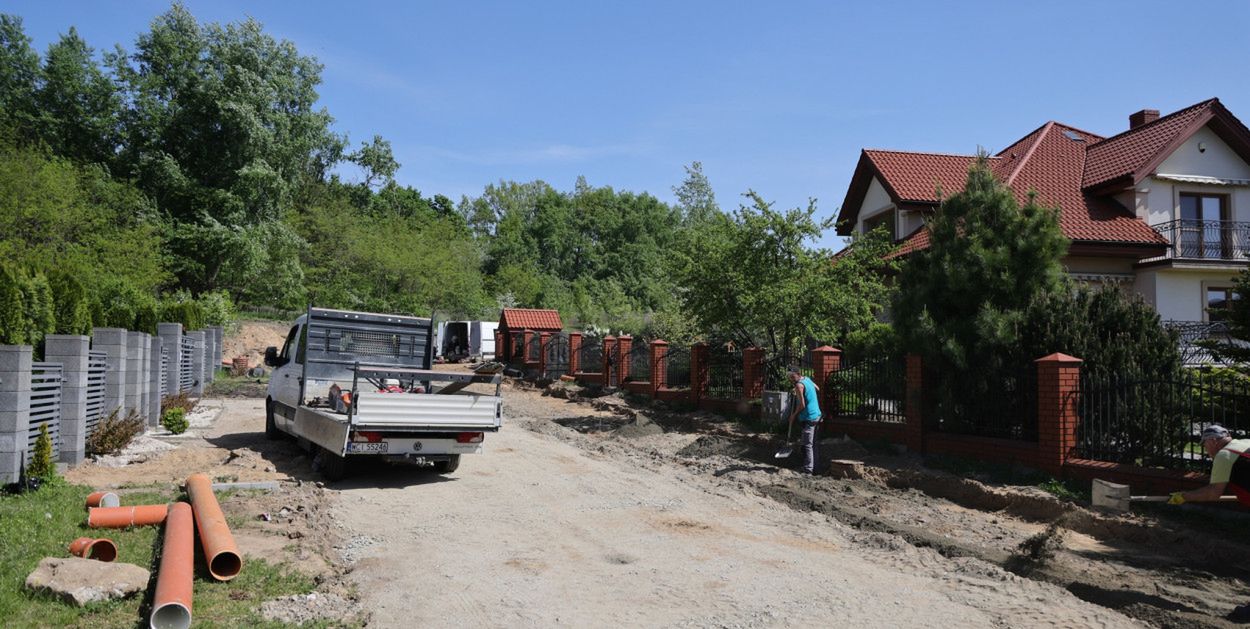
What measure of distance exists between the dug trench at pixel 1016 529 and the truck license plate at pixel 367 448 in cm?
480

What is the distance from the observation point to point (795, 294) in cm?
1641

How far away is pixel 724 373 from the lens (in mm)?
18609

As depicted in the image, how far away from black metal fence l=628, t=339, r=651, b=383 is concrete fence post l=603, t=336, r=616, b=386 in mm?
880

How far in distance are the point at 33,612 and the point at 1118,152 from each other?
2738cm

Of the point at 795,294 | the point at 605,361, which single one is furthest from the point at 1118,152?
the point at 605,361

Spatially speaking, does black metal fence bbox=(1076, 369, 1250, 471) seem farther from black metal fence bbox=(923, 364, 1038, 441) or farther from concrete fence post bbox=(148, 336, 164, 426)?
concrete fence post bbox=(148, 336, 164, 426)

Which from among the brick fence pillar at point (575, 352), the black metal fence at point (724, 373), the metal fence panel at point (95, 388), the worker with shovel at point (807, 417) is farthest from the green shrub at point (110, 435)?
the brick fence pillar at point (575, 352)

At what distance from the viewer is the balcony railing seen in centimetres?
2206

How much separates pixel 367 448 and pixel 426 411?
2.72ft

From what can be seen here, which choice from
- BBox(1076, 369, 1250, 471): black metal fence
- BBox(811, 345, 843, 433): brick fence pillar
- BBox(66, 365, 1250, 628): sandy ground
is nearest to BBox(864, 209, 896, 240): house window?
BBox(811, 345, 843, 433): brick fence pillar

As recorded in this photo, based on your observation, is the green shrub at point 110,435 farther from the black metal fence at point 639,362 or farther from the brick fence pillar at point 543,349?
the brick fence pillar at point 543,349

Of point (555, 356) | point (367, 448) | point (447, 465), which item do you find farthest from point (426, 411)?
point (555, 356)

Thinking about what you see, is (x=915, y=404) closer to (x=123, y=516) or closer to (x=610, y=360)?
(x=123, y=516)

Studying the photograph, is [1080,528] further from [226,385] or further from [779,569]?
[226,385]
